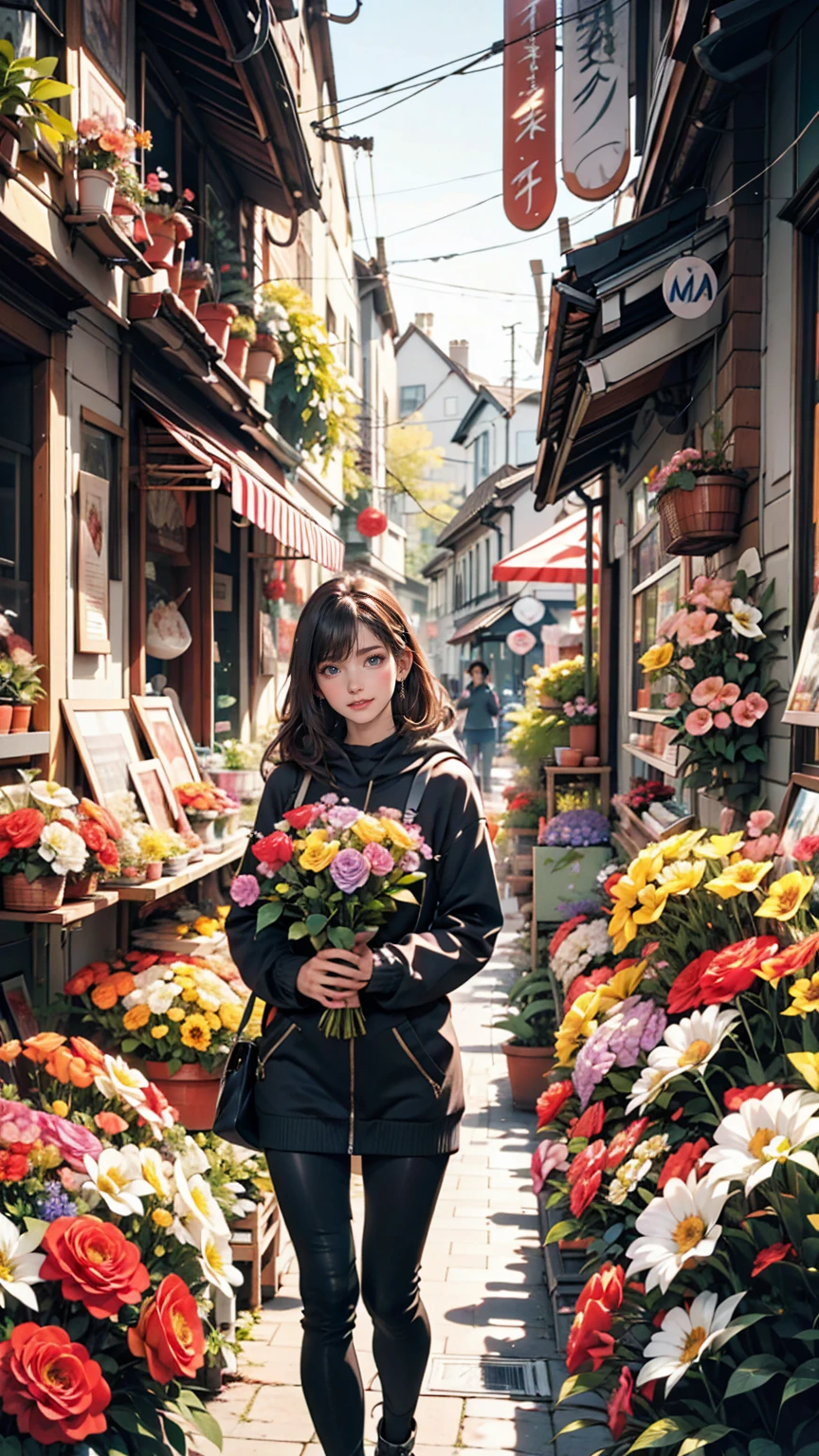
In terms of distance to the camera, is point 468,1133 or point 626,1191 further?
point 468,1133

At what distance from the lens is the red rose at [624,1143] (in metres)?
2.91

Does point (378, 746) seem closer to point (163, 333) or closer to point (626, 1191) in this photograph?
point (626, 1191)

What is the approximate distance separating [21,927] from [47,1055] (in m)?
1.49

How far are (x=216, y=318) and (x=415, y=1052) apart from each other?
241 inches

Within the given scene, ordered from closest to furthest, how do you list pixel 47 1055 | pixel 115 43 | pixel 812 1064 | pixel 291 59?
pixel 812 1064, pixel 47 1055, pixel 115 43, pixel 291 59

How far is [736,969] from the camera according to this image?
107 inches

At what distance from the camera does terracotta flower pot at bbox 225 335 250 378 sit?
858 cm

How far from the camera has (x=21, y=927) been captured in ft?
15.3

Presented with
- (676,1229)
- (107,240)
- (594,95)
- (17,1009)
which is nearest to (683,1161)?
(676,1229)

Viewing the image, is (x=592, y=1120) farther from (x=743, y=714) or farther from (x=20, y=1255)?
(x=20, y=1255)

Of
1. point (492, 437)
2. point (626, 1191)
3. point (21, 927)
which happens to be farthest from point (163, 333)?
point (492, 437)

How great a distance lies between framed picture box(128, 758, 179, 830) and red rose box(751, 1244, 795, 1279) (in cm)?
368

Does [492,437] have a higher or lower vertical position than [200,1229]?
higher

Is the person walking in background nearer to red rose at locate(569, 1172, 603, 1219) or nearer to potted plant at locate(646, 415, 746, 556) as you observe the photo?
potted plant at locate(646, 415, 746, 556)
